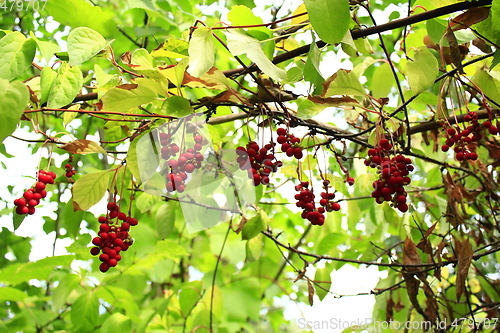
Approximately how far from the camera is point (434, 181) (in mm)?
1935

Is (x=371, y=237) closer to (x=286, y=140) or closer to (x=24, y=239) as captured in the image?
(x=286, y=140)

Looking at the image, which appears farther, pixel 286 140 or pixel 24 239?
pixel 24 239

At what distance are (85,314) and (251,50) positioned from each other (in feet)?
4.13

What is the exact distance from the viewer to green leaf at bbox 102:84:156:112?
847 millimetres

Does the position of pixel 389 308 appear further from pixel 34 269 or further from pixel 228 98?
pixel 34 269

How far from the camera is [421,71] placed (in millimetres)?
864

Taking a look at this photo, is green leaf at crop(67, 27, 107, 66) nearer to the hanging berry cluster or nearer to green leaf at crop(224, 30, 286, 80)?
green leaf at crop(224, 30, 286, 80)

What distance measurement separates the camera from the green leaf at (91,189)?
962 mm

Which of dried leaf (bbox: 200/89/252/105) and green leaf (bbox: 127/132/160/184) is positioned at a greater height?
dried leaf (bbox: 200/89/252/105)

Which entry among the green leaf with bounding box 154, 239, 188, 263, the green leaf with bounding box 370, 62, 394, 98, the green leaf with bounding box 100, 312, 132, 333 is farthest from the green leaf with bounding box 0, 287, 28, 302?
the green leaf with bounding box 370, 62, 394, 98

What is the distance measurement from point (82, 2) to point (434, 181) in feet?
5.15

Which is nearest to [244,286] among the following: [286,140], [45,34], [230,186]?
[230,186]

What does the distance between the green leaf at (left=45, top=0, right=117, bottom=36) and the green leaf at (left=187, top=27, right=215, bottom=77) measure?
66cm

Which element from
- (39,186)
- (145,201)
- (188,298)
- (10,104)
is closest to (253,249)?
(145,201)
